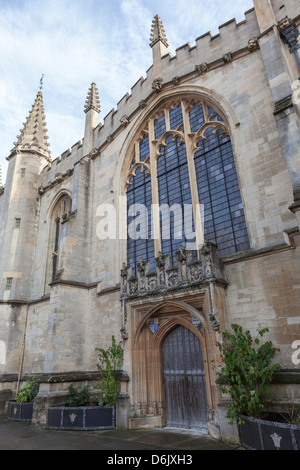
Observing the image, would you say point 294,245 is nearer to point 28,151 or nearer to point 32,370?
point 32,370

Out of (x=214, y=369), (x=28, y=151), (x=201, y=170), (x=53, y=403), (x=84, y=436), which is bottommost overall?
(x=84, y=436)

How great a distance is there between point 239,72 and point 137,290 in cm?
810

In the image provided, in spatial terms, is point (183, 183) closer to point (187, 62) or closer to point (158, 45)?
point (187, 62)

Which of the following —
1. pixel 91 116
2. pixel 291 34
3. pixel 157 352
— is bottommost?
pixel 157 352

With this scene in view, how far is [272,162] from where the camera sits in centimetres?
875

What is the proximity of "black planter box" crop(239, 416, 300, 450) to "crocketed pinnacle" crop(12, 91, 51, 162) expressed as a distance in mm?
17436

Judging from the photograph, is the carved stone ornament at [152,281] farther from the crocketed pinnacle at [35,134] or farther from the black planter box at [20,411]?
the crocketed pinnacle at [35,134]

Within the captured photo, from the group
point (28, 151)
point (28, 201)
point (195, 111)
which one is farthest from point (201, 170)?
point (28, 151)

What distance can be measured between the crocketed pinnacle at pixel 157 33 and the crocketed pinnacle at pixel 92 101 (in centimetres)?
448

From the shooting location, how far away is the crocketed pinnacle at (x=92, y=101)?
55.5 feet

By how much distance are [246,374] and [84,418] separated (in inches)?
202

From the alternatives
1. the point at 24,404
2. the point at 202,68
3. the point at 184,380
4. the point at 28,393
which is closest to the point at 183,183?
the point at 202,68

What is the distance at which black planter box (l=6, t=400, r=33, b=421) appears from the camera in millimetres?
10828

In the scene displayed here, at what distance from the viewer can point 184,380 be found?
29.2 ft
